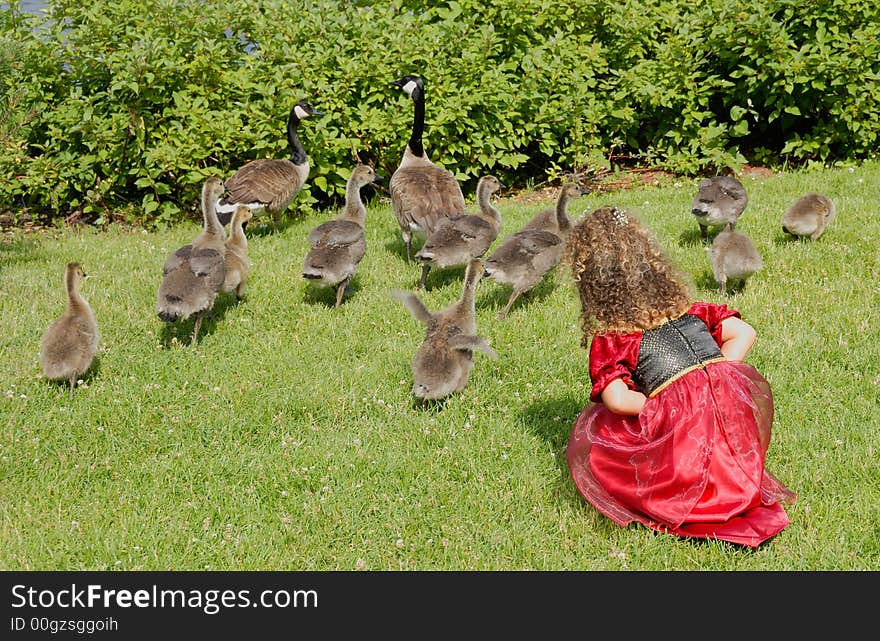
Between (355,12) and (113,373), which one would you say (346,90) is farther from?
(113,373)

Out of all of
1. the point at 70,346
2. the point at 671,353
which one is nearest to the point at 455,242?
the point at 70,346

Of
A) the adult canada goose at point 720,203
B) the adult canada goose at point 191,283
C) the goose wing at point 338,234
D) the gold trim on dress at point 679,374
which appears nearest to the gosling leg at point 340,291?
the goose wing at point 338,234

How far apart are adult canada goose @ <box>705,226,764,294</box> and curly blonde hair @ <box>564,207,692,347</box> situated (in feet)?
11.1

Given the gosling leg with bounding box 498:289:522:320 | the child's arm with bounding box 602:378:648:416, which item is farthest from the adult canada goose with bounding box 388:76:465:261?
the child's arm with bounding box 602:378:648:416

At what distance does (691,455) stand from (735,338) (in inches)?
31.9

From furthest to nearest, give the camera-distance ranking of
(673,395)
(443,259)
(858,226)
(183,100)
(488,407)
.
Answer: (183,100) < (858,226) < (443,259) < (488,407) < (673,395)

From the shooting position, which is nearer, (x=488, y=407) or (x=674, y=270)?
(x=674, y=270)

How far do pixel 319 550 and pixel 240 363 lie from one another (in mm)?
2715

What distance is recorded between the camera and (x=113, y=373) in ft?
24.0

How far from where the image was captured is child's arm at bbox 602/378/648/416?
497cm

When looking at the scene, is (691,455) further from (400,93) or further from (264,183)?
(400,93)

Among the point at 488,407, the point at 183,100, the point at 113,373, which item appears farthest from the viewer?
the point at 183,100

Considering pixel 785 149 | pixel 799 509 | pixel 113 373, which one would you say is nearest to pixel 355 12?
pixel 785 149

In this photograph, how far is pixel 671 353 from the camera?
5051 millimetres
